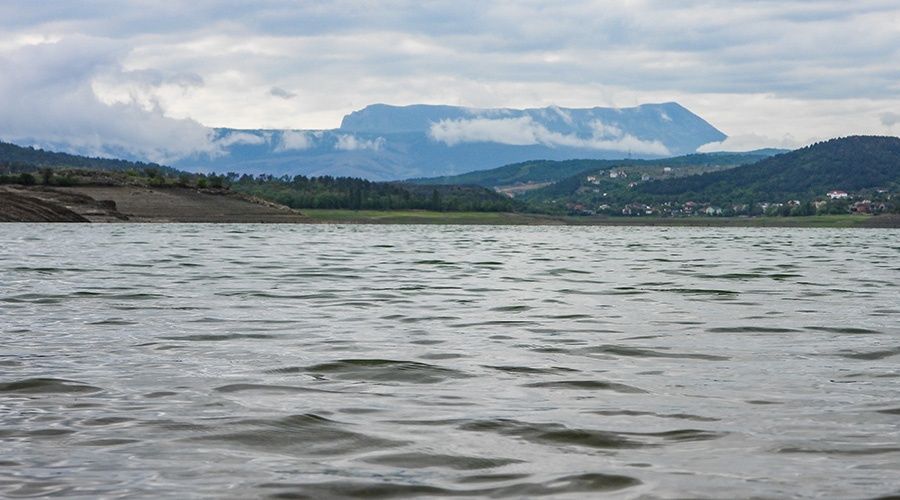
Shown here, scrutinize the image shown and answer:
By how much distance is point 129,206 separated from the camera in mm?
170625

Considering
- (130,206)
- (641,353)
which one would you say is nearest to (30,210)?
(130,206)

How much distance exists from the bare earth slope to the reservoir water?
133042 mm

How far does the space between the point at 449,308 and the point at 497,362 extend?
9.33 meters

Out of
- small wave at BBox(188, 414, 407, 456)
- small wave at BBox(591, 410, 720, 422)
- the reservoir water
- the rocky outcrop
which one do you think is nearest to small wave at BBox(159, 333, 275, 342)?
the reservoir water

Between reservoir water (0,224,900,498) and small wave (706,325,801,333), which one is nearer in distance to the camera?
reservoir water (0,224,900,498)

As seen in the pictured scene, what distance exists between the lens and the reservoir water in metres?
8.81

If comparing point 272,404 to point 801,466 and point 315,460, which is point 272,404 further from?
point 801,466

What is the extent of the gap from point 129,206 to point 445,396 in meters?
165

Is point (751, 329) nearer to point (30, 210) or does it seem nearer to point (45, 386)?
point (45, 386)

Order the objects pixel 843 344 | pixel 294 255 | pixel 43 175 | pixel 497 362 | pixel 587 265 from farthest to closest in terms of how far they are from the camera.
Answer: pixel 43 175
pixel 294 255
pixel 587 265
pixel 843 344
pixel 497 362

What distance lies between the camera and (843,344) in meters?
17.9

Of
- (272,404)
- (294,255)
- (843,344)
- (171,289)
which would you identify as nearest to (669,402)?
(272,404)

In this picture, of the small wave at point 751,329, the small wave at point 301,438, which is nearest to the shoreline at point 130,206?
the small wave at point 751,329

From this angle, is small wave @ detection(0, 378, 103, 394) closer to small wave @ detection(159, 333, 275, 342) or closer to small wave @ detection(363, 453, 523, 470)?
small wave @ detection(159, 333, 275, 342)
